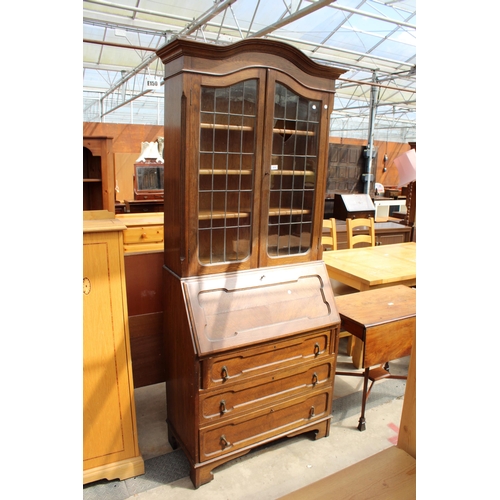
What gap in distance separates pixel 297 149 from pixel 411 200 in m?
3.84

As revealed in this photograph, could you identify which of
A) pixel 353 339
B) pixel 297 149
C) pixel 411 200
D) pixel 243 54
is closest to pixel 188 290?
pixel 297 149

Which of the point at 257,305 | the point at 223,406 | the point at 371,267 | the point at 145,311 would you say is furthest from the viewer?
the point at 371,267

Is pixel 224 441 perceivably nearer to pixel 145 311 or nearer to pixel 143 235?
pixel 145 311

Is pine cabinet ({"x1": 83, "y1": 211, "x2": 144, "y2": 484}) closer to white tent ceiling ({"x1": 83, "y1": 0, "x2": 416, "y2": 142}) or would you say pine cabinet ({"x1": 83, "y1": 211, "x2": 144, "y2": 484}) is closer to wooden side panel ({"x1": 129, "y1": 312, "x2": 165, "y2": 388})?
wooden side panel ({"x1": 129, "y1": 312, "x2": 165, "y2": 388})

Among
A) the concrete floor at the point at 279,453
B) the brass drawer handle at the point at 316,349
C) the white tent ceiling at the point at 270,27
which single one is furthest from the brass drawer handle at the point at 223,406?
the white tent ceiling at the point at 270,27

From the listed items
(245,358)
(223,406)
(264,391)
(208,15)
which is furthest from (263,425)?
(208,15)

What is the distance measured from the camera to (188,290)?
2.11 m

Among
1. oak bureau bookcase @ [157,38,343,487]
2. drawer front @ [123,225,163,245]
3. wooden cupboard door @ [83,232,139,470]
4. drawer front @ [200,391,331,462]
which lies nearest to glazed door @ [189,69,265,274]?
oak bureau bookcase @ [157,38,343,487]

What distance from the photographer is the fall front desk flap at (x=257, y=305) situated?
6.81 feet

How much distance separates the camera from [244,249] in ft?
7.65

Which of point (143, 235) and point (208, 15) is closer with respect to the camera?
point (143, 235)

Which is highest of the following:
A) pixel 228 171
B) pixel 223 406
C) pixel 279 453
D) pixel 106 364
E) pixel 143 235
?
pixel 228 171

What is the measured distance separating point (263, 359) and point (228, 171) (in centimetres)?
102
